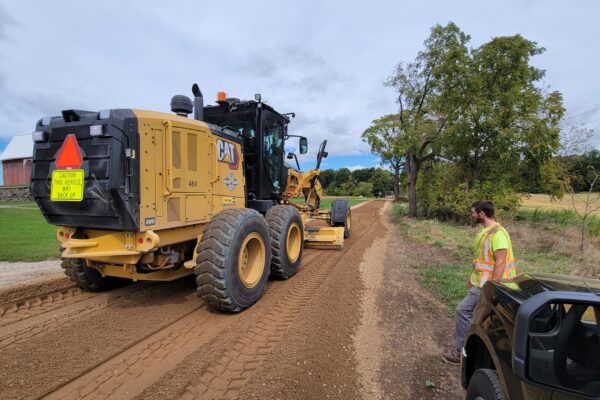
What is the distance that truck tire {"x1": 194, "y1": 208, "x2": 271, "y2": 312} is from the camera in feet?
14.0

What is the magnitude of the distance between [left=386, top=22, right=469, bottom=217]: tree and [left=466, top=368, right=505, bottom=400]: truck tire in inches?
653

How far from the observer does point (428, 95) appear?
63.8 ft

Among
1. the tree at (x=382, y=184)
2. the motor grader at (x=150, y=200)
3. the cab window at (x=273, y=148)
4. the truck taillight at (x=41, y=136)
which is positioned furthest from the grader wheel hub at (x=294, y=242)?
the tree at (x=382, y=184)

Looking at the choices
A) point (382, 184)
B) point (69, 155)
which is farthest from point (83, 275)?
point (382, 184)

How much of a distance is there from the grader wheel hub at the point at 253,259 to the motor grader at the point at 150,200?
0.02m

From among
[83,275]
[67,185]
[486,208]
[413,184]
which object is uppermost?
[413,184]

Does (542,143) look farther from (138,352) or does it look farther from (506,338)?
(138,352)

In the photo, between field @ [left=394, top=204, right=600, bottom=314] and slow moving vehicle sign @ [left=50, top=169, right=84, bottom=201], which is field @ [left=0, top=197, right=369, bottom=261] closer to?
slow moving vehicle sign @ [left=50, top=169, right=84, bottom=201]

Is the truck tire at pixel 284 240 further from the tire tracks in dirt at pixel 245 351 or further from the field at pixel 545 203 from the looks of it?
the field at pixel 545 203

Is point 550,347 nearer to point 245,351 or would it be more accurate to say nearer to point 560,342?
point 560,342

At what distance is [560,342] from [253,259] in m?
4.14

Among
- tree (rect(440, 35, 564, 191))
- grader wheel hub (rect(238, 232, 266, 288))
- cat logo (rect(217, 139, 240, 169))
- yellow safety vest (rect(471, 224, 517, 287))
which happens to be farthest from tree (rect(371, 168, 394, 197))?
yellow safety vest (rect(471, 224, 517, 287))

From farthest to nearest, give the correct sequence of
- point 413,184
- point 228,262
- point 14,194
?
point 14,194 < point 413,184 < point 228,262

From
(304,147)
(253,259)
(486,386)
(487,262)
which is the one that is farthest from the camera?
(304,147)
